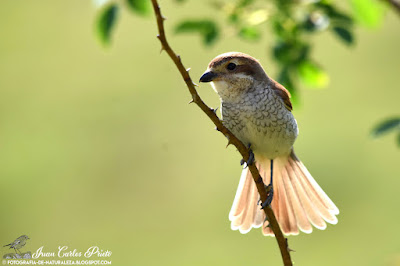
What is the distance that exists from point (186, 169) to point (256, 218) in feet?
15.0

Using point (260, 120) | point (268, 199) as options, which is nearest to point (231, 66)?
point (260, 120)

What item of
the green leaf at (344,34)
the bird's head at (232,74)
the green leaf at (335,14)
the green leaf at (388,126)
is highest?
the bird's head at (232,74)

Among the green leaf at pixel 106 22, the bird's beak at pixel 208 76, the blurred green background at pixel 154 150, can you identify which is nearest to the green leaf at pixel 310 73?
the bird's beak at pixel 208 76

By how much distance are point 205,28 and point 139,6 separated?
613 mm

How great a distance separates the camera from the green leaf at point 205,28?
2.77m

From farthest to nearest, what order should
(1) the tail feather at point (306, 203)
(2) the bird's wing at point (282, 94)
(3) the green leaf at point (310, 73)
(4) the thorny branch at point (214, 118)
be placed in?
(1) the tail feather at point (306, 203) < (2) the bird's wing at point (282, 94) < (3) the green leaf at point (310, 73) < (4) the thorny branch at point (214, 118)

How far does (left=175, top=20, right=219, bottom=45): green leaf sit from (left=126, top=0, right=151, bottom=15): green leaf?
0.56 m

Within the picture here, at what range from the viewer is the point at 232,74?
2.90 meters

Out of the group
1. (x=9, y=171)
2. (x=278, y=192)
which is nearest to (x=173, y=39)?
(x=9, y=171)

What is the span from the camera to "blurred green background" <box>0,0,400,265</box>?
6398 millimetres

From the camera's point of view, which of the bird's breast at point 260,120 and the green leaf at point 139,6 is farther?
the bird's breast at point 260,120

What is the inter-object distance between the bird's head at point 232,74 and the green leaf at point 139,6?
25.8 inches

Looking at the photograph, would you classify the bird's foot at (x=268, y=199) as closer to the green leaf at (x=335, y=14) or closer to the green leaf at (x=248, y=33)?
the green leaf at (x=248, y=33)

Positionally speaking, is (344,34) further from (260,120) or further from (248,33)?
(260,120)
